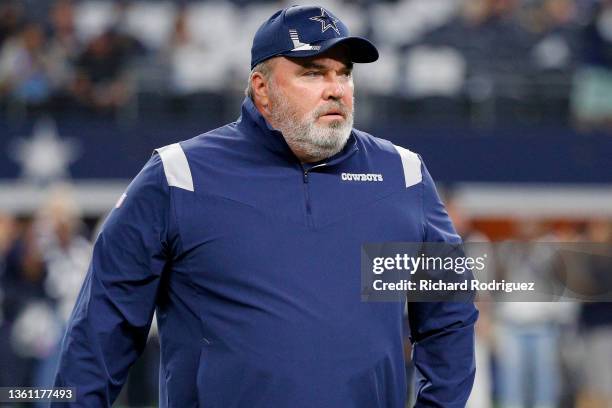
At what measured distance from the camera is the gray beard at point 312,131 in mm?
3102

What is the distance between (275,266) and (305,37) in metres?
0.57

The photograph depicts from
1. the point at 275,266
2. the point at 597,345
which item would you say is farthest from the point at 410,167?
the point at 597,345

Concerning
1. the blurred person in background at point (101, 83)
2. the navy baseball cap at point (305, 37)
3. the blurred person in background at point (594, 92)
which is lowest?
the blurred person in background at point (594, 92)

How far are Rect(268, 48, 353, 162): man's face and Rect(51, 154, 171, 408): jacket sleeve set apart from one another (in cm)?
35

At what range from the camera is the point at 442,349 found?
124 inches

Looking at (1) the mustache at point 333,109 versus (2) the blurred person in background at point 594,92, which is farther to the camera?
(2) the blurred person in background at point 594,92

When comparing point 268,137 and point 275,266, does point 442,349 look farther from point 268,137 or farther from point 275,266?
point 268,137

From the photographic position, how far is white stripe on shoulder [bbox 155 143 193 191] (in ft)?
10.0

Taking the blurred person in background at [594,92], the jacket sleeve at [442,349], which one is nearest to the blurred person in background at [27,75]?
the blurred person in background at [594,92]

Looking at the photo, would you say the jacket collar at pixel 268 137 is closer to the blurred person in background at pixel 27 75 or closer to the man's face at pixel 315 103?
the man's face at pixel 315 103

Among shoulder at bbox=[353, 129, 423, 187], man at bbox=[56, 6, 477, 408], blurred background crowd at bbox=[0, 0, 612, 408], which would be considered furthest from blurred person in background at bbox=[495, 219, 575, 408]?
man at bbox=[56, 6, 477, 408]

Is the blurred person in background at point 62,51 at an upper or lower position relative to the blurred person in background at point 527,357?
upper

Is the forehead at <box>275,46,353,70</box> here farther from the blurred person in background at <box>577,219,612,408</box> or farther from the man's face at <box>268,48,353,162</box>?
the blurred person in background at <box>577,219,612,408</box>

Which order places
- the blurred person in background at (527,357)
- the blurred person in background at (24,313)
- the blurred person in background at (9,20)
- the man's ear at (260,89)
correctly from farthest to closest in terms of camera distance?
the blurred person in background at (9,20) < the blurred person in background at (527,357) < the blurred person in background at (24,313) < the man's ear at (260,89)
